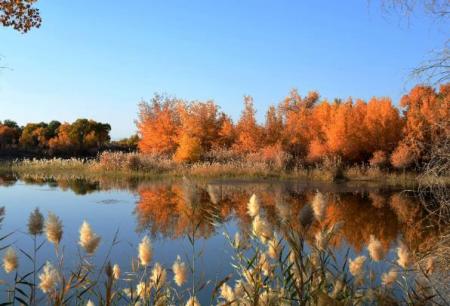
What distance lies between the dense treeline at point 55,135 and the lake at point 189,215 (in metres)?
43.0

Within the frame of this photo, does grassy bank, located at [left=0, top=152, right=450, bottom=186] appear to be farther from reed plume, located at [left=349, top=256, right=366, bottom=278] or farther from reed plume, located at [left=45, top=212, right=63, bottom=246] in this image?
reed plume, located at [left=45, top=212, right=63, bottom=246]

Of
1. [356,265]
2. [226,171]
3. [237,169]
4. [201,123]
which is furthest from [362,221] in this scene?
[201,123]

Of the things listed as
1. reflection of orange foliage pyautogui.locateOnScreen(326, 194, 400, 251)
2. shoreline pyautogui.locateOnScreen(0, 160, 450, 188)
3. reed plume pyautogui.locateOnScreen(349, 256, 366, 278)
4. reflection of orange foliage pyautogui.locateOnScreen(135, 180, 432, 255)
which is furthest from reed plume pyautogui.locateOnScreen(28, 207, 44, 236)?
shoreline pyautogui.locateOnScreen(0, 160, 450, 188)

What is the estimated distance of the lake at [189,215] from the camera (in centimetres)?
818

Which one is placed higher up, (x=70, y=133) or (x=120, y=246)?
(x=70, y=133)

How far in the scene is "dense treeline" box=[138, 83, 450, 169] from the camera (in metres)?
30.5

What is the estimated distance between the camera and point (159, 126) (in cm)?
3941

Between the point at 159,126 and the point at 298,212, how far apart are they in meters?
28.8

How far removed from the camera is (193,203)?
3.29 meters

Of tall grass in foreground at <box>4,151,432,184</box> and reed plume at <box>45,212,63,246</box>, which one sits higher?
reed plume at <box>45,212,63,246</box>

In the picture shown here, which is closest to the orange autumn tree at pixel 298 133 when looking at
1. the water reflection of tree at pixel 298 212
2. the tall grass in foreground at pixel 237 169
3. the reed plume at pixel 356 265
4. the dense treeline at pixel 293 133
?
the dense treeline at pixel 293 133

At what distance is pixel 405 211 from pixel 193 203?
14.1 metres

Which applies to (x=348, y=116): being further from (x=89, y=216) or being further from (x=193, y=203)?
(x=193, y=203)

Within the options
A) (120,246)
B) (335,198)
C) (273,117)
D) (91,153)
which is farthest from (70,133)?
(120,246)
